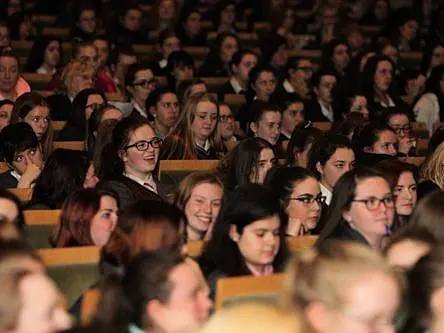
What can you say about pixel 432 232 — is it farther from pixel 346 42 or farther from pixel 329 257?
pixel 346 42

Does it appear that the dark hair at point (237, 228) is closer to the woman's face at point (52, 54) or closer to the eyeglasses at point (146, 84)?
the eyeglasses at point (146, 84)

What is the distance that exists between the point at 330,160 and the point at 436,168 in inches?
22.7

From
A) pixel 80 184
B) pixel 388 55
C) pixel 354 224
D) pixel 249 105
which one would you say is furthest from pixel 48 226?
pixel 388 55

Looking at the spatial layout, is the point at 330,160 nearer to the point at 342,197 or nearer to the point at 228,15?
the point at 342,197

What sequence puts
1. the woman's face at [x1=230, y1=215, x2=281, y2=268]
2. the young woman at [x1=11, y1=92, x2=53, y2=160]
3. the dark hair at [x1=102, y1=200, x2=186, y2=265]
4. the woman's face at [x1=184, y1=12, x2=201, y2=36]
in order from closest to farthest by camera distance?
1. the dark hair at [x1=102, y1=200, x2=186, y2=265]
2. the woman's face at [x1=230, y1=215, x2=281, y2=268]
3. the young woman at [x1=11, y1=92, x2=53, y2=160]
4. the woman's face at [x1=184, y1=12, x2=201, y2=36]

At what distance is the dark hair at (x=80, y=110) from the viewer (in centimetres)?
805

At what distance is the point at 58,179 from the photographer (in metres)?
6.20

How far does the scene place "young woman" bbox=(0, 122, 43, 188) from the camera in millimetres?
6832

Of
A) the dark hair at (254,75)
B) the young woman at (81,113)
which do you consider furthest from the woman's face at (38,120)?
the dark hair at (254,75)

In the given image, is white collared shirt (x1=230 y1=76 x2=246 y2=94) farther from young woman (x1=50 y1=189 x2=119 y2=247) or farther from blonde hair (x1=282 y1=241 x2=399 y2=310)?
blonde hair (x1=282 y1=241 x2=399 y2=310)

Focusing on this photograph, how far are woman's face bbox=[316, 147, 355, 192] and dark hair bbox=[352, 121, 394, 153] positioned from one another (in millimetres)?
612

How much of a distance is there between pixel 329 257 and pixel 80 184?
2.82 m

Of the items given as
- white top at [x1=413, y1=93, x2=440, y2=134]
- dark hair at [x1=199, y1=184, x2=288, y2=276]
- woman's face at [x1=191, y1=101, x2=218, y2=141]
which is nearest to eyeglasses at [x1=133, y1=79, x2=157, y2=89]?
woman's face at [x1=191, y1=101, x2=218, y2=141]

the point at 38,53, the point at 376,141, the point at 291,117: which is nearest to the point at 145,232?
the point at 376,141
